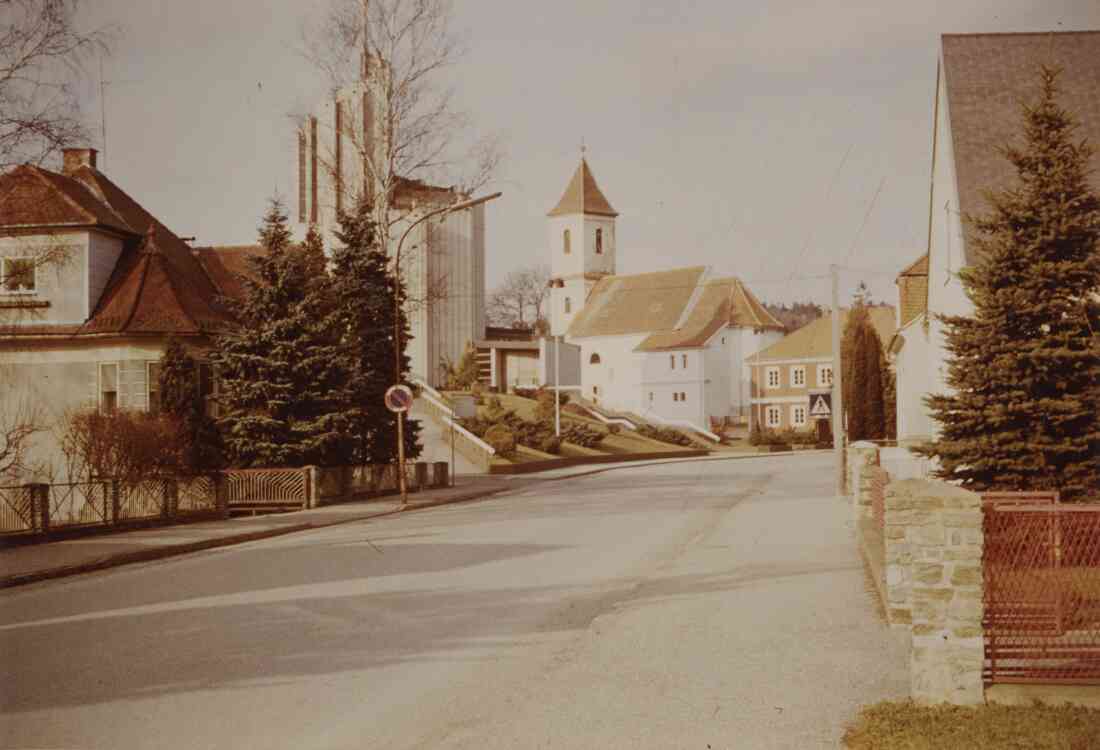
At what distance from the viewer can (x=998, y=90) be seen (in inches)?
1001

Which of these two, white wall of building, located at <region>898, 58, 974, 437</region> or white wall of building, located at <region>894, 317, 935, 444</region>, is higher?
white wall of building, located at <region>898, 58, 974, 437</region>

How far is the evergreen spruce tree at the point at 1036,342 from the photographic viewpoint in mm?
15516

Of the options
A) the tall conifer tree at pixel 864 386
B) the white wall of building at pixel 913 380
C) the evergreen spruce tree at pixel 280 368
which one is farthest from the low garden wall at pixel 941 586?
the tall conifer tree at pixel 864 386

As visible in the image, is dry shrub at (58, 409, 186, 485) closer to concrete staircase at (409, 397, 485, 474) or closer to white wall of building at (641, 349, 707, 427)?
concrete staircase at (409, 397, 485, 474)

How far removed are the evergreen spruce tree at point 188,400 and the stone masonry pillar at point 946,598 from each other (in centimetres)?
2126

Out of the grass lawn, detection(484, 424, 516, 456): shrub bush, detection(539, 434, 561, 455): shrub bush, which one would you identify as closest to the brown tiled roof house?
detection(484, 424, 516, 456): shrub bush

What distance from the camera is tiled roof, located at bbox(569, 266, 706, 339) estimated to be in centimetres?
9588

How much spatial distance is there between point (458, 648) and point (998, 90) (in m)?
20.1

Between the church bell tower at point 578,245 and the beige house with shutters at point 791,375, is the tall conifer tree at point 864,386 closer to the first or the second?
the beige house with shutters at point 791,375

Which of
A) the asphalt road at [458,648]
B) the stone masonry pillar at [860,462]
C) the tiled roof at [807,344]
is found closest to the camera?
the asphalt road at [458,648]

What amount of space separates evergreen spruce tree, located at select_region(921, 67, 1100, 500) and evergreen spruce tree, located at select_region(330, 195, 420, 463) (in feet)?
65.8

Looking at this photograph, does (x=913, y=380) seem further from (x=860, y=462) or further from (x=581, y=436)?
(x=860, y=462)

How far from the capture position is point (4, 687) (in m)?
8.99

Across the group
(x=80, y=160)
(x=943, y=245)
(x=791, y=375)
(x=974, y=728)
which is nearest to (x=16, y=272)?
(x=974, y=728)
